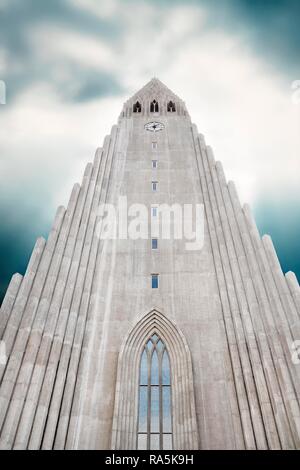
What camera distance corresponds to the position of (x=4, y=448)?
1688 cm

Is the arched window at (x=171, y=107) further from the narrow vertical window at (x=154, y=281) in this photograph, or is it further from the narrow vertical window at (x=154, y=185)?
the narrow vertical window at (x=154, y=281)

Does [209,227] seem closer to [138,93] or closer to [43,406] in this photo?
[43,406]

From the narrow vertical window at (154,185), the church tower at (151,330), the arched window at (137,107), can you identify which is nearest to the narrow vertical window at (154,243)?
the church tower at (151,330)

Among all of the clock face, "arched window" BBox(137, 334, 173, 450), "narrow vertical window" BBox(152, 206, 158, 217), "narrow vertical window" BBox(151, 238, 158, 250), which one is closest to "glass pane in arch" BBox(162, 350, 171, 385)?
"arched window" BBox(137, 334, 173, 450)

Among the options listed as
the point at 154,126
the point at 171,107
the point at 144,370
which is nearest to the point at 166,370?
the point at 144,370

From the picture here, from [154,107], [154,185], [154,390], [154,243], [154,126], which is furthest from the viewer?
[154,107]

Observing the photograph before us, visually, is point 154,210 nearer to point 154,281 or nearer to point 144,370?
point 154,281

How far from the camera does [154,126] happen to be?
40031mm

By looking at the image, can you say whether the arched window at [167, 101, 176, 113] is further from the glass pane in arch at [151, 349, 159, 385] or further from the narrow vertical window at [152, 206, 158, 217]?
the glass pane in arch at [151, 349, 159, 385]

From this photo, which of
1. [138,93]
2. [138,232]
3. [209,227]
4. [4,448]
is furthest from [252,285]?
[138,93]

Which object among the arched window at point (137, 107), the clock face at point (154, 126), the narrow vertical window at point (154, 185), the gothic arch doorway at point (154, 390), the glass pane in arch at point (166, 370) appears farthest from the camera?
the arched window at point (137, 107)

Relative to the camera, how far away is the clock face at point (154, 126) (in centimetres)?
3956

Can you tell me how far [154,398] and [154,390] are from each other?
17.2 inches

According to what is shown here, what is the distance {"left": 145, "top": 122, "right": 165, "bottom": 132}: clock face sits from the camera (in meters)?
39.6
